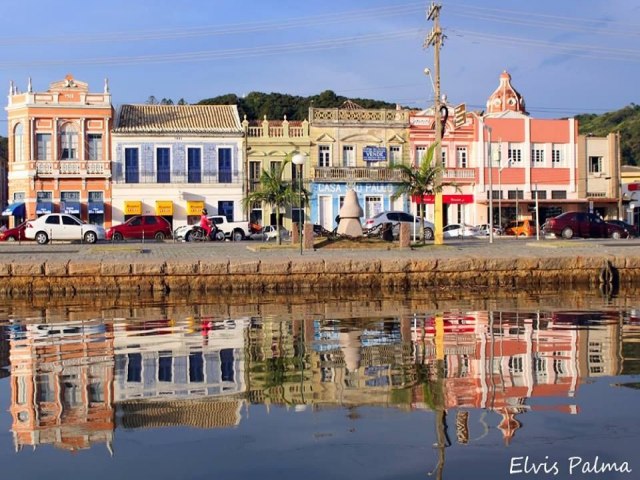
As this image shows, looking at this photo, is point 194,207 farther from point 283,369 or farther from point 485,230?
point 283,369

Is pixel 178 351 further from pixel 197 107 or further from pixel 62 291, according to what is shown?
pixel 197 107

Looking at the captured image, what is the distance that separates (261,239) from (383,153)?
1474 cm

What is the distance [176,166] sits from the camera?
53.4 metres

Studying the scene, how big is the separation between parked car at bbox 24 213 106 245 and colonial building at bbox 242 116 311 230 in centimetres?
1646

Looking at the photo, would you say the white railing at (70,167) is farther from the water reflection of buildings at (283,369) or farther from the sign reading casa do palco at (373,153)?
the water reflection of buildings at (283,369)

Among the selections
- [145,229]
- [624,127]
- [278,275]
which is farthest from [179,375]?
[624,127]

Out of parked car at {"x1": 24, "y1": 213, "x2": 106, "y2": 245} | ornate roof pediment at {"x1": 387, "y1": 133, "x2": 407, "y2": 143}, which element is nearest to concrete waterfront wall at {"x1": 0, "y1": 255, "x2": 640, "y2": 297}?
parked car at {"x1": 24, "y1": 213, "x2": 106, "y2": 245}

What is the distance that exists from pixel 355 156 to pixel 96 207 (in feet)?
56.5

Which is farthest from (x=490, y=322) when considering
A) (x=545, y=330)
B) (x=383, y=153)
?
(x=383, y=153)

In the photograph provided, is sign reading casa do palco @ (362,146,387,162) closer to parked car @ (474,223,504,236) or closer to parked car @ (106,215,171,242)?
parked car @ (474,223,504,236)

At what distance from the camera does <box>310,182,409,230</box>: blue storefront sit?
2191 inches

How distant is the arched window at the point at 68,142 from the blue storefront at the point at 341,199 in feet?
50.5

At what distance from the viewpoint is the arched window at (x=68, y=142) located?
5156 cm

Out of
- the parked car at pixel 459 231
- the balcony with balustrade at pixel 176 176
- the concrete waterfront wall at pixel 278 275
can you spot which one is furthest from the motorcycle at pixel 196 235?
the concrete waterfront wall at pixel 278 275
